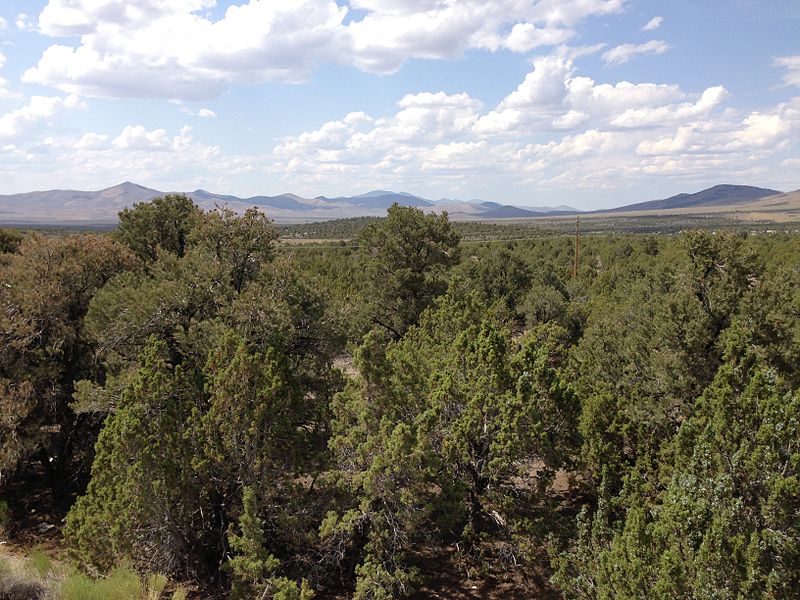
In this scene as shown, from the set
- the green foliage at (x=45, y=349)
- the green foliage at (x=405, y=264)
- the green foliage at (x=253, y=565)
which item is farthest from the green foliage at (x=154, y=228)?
the green foliage at (x=253, y=565)

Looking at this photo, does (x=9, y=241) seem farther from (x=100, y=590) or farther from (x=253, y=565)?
(x=100, y=590)

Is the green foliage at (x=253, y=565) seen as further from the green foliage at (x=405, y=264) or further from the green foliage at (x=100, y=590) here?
the green foliage at (x=405, y=264)

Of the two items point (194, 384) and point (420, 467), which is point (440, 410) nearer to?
point (420, 467)

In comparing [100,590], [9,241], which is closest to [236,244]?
[100,590]

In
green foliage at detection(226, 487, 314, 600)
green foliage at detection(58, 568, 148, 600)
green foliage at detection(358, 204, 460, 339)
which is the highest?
green foliage at detection(358, 204, 460, 339)

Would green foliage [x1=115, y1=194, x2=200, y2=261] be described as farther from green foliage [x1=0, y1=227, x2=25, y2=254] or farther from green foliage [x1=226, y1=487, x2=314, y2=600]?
green foliage [x1=226, y1=487, x2=314, y2=600]

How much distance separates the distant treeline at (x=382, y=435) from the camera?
357 inches

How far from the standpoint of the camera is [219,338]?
13211 millimetres

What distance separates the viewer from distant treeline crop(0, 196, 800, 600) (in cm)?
908

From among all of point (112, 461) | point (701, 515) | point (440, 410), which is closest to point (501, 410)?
point (440, 410)

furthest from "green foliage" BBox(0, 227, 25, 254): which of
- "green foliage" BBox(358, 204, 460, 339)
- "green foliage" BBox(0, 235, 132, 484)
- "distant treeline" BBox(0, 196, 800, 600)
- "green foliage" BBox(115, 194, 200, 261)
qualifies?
"green foliage" BBox(358, 204, 460, 339)

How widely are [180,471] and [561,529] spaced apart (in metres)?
8.71

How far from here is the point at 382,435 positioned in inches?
439

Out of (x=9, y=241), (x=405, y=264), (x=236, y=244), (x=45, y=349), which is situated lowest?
(x=45, y=349)
